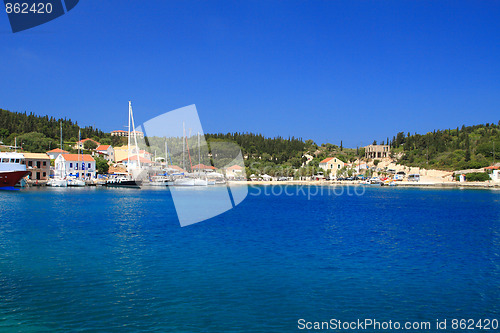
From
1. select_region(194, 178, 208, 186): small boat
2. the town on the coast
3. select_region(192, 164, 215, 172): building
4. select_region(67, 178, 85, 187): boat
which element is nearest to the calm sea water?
the town on the coast

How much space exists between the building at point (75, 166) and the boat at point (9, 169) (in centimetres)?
2351

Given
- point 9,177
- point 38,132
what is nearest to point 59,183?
point 9,177

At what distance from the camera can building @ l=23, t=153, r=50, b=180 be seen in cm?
7931

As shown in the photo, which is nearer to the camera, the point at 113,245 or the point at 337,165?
the point at 113,245

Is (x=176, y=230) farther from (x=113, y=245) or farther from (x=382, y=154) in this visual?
(x=382, y=154)

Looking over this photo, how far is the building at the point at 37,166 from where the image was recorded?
79312mm

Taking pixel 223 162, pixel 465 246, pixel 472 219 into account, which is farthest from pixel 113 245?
pixel 223 162

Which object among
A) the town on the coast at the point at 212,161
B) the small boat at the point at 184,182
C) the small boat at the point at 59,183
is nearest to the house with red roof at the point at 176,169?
the town on the coast at the point at 212,161

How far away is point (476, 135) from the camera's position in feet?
479

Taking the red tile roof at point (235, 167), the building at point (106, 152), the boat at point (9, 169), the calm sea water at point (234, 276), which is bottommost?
the calm sea water at point (234, 276)

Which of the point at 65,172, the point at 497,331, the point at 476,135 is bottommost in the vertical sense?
the point at 497,331

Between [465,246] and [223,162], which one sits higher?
[223,162]

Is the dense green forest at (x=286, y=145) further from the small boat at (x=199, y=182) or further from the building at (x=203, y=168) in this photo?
the small boat at (x=199, y=182)

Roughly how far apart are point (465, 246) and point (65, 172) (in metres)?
82.1
